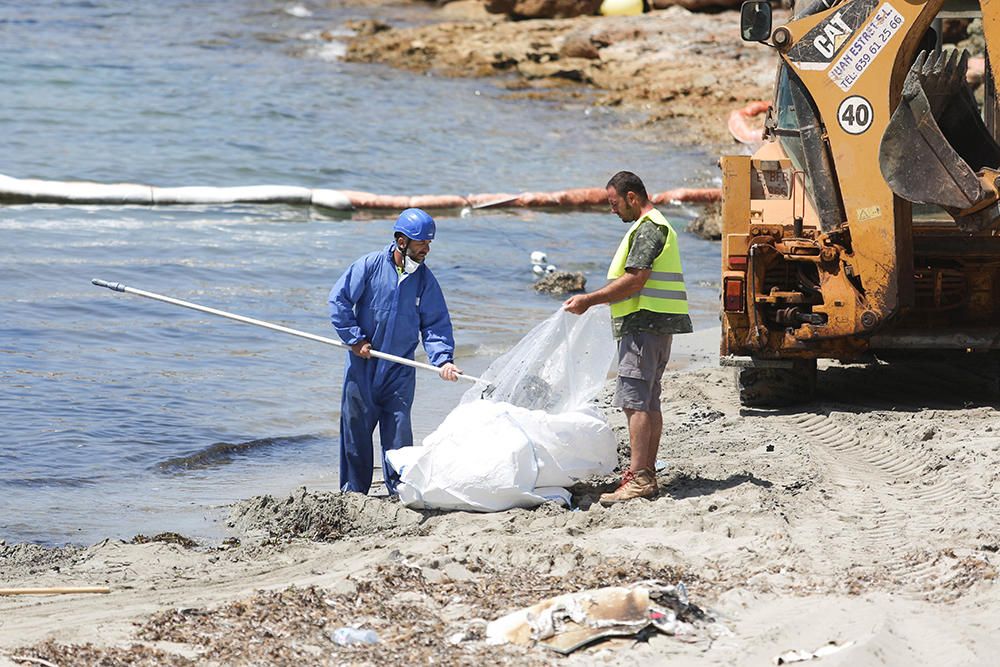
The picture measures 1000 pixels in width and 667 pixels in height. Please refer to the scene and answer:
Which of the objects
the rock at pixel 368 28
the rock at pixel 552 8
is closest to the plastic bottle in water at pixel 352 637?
the rock at pixel 552 8

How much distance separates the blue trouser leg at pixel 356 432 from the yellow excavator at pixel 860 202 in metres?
2.37

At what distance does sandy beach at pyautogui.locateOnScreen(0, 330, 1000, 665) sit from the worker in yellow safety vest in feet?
0.97

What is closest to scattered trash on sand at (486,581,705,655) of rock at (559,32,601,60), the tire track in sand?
the tire track in sand

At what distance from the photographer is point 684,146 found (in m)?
25.1

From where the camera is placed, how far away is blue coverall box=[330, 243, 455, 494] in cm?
738

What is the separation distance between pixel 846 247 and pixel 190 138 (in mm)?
17820

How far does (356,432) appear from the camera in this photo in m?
7.46

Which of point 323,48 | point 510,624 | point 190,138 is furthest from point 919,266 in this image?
point 323,48

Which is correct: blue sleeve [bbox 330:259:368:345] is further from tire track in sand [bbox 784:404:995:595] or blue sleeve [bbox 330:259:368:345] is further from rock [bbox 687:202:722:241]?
rock [bbox 687:202:722:241]

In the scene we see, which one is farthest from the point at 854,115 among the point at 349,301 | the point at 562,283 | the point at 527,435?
the point at 562,283

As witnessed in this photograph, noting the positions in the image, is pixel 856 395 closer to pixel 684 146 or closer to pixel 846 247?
pixel 846 247

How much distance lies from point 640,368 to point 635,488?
23.3 inches

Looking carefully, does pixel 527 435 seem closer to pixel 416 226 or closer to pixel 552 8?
→ pixel 416 226

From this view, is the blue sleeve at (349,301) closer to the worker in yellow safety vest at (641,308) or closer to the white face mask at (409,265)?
the white face mask at (409,265)
